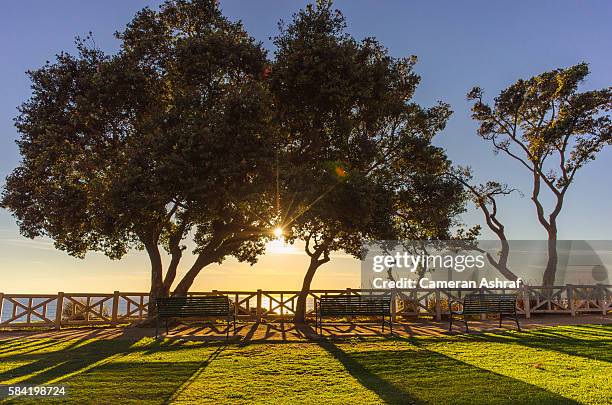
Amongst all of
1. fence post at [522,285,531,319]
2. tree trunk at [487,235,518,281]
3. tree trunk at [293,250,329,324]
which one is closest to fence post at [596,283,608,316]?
fence post at [522,285,531,319]

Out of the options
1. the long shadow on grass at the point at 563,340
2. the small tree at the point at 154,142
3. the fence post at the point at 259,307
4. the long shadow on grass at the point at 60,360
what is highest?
the small tree at the point at 154,142

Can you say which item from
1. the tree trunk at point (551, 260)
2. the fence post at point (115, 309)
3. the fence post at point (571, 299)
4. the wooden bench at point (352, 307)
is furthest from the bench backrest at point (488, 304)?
the tree trunk at point (551, 260)

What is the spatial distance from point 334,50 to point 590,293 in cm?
1583

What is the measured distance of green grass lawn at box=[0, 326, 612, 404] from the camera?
668 centimetres

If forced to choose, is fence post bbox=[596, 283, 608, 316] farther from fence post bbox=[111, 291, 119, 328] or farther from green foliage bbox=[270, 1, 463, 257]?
fence post bbox=[111, 291, 119, 328]

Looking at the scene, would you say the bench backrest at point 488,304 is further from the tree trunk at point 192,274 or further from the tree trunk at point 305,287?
the tree trunk at point 192,274

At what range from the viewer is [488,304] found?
45.1 feet

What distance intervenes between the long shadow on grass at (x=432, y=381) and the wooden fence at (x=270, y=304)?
7.19 meters

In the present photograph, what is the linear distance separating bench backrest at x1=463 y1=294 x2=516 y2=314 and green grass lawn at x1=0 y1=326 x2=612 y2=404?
1.08m

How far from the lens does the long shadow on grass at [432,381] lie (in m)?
6.45

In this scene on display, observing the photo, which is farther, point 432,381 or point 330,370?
point 330,370

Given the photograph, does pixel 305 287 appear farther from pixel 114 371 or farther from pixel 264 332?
pixel 114 371
